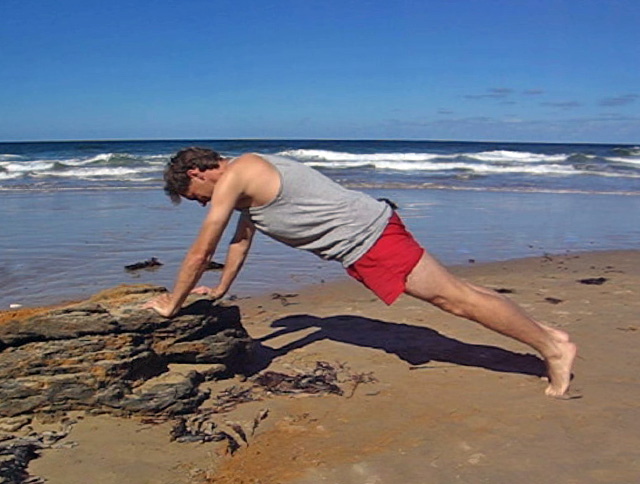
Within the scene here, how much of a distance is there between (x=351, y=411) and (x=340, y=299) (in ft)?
8.75

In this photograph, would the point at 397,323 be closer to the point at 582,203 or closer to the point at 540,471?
the point at 540,471

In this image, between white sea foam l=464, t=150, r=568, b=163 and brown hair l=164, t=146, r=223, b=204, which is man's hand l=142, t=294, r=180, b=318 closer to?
brown hair l=164, t=146, r=223, b=204

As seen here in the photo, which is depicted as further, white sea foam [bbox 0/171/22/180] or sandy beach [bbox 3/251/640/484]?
white sea foam [bbox 0/171/22/180]

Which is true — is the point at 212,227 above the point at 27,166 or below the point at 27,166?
above

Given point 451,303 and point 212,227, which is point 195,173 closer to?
point 212,227

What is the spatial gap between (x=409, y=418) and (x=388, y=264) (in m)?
0.82

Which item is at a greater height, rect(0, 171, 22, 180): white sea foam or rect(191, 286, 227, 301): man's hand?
rect(191, 286, 227, 301): man's hand

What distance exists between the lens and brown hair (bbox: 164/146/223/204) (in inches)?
148

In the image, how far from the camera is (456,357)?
465 cm

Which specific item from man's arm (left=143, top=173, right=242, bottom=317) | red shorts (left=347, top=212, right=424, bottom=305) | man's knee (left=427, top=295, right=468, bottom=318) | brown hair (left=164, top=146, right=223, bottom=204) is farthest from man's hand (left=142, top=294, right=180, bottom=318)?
man's knee (left=427, top=295, right=468, bottom=318)

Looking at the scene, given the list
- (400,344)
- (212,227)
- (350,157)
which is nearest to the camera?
(212,227)

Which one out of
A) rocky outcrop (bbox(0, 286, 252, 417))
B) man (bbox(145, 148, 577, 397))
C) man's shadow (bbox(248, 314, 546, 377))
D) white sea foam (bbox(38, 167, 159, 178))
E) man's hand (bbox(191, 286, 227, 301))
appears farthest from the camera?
white sea foam (bbox(38, 167, 159, 178))

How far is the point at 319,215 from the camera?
3.82 meters

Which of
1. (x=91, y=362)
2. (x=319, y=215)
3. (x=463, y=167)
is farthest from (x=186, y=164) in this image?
(x=463, y=167)
